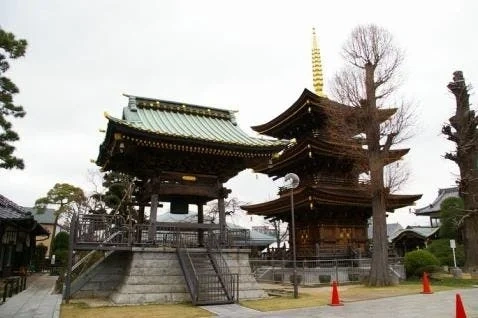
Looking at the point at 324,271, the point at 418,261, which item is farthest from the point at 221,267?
the point at 418,261

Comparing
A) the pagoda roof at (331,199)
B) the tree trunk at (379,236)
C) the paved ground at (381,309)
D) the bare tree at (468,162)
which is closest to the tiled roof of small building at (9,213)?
the paved ground at (381,309)

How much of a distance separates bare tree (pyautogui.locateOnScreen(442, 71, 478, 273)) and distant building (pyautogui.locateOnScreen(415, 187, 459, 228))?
107 feet

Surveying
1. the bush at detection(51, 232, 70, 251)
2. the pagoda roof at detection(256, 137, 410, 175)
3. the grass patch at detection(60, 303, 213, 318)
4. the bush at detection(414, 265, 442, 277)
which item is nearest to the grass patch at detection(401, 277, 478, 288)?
the bush at detection(414, 265, 442, 277)

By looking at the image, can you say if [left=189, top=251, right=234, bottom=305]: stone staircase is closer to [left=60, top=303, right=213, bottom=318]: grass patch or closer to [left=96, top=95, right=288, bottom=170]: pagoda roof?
[left=60, top=303, right=213, bottom=318]: grass patch

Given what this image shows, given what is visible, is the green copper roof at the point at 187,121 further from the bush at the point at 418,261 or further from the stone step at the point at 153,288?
the bush at the point at 418,261

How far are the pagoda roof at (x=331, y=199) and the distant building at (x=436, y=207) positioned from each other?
98.6ft

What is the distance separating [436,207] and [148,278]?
5432 centimetres

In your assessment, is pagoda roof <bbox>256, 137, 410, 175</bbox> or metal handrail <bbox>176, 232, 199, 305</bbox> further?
pagoda roof <bbox>256, 137, 410, 175</bbox>

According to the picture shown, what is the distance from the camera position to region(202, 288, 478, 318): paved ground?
38.4 feet

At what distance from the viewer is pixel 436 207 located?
59.0 metres

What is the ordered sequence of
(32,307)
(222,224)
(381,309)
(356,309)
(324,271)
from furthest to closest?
(324,271), (222,224), (32,307), (356,309), (381,309)

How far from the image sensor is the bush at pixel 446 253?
33312 millimetres

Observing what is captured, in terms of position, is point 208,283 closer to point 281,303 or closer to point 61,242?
point 281,303

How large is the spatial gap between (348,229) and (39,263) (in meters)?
34.0
